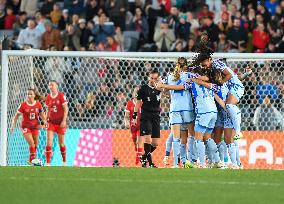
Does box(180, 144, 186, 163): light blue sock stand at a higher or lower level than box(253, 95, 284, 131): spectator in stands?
lower

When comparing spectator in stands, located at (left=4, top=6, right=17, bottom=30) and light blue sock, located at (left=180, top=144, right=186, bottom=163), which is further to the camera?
spectator in stands, located at (left=4, top=6, right=17, bottom=30)

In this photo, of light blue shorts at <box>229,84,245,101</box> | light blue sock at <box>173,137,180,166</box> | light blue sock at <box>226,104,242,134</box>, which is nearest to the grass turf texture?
light blue sock at <box>226,104,242,134</box>

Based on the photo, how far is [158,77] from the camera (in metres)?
20.8

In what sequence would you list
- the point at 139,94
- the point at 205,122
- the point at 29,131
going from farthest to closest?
1. the point at 29,131
2. the point at 139,94
3. the point at 205,122

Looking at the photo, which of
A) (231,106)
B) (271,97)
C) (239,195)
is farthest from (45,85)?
(239,195)

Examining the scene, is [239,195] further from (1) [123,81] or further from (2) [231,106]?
(1) [123,81]

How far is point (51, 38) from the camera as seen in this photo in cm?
2719

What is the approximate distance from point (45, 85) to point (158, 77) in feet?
9.11

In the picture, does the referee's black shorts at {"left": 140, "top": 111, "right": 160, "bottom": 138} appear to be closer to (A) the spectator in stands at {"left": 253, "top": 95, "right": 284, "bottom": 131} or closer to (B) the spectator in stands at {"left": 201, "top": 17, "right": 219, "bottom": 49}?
(A) the spectator in stands at {"left": 253, "top": 95, "right": 284, "bottom": 131}

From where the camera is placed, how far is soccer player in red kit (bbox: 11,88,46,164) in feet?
71.7

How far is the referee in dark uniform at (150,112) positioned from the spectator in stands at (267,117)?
183 centimetres

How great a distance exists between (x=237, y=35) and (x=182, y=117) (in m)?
8.44

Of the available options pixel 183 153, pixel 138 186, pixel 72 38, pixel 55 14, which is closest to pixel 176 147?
pixel 183 153

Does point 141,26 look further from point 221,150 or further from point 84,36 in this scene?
point 221,150
